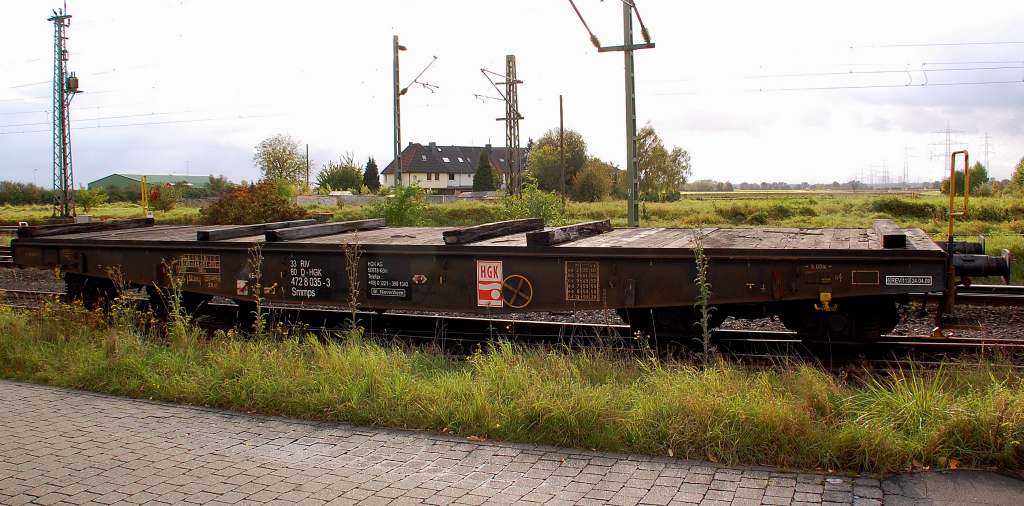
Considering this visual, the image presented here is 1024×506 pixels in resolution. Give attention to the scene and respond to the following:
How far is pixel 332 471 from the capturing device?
4.34m

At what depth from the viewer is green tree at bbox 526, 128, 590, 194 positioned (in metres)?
71.6

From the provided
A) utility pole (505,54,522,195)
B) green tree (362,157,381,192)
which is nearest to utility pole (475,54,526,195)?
utility pole (505,54,522,195)

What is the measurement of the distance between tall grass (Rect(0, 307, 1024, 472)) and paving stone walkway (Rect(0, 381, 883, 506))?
0.21m

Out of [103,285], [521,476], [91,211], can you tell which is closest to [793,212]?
[103,285]

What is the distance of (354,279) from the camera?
813cm

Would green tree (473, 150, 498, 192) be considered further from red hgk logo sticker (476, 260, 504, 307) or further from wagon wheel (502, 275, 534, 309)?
wagon wheel (502, 275, 534, 309)

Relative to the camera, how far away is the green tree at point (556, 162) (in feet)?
235

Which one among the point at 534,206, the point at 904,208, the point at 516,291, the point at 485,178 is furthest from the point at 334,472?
the point at 485,178

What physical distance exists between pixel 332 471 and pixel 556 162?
68.3 metres

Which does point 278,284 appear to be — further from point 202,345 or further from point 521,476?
point 521,476

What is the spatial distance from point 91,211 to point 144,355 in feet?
174

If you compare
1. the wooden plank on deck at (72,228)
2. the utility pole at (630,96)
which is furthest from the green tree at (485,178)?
the wooden plank on deck at (72,228)

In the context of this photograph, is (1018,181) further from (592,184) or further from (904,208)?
(592,184)

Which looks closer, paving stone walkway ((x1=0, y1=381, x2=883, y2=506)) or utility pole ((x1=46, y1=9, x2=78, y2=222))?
paving stone walkway ((x1=0, y1=381, x2=883, y2=506))
